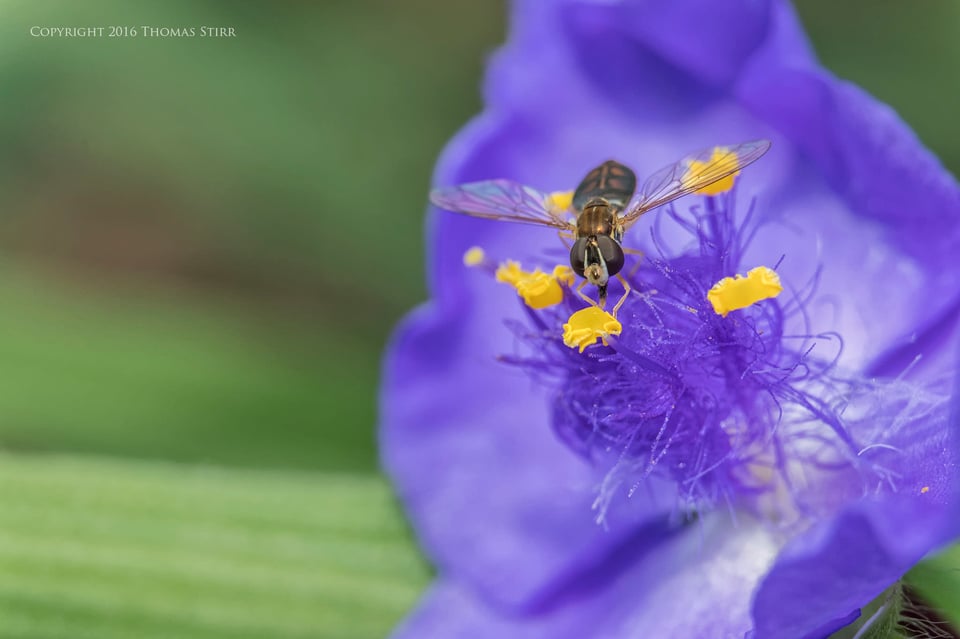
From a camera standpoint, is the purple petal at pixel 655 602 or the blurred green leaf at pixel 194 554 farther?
the blurred green leaf at pixel 194 554

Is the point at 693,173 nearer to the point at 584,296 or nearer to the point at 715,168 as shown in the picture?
the point at 715,168

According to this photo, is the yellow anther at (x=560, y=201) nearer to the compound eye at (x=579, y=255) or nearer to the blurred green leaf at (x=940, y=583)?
the compound eye at (x=579, y=255)

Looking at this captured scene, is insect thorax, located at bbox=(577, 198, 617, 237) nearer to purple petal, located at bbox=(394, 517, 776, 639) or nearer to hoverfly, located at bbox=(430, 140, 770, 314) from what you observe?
hoverfly, located at bbox=(430, 140, 770, 314)

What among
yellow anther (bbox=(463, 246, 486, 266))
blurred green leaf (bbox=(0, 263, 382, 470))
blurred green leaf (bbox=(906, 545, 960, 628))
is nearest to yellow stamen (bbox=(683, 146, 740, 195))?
yellow anther (bbox=(463, 246, 486, 266))

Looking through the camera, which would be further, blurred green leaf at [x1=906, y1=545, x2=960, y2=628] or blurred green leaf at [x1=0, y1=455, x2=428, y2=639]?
blurred green leaf at [x1=0, y1=455, x2=428, y2=639]

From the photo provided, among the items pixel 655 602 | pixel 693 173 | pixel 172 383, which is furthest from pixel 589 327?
pixel 172 383

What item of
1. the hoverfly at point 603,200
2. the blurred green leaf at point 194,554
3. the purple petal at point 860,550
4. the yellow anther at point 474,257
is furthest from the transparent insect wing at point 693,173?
the blurred green leaf at point 194,554

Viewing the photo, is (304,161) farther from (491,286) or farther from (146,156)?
(491,286)
